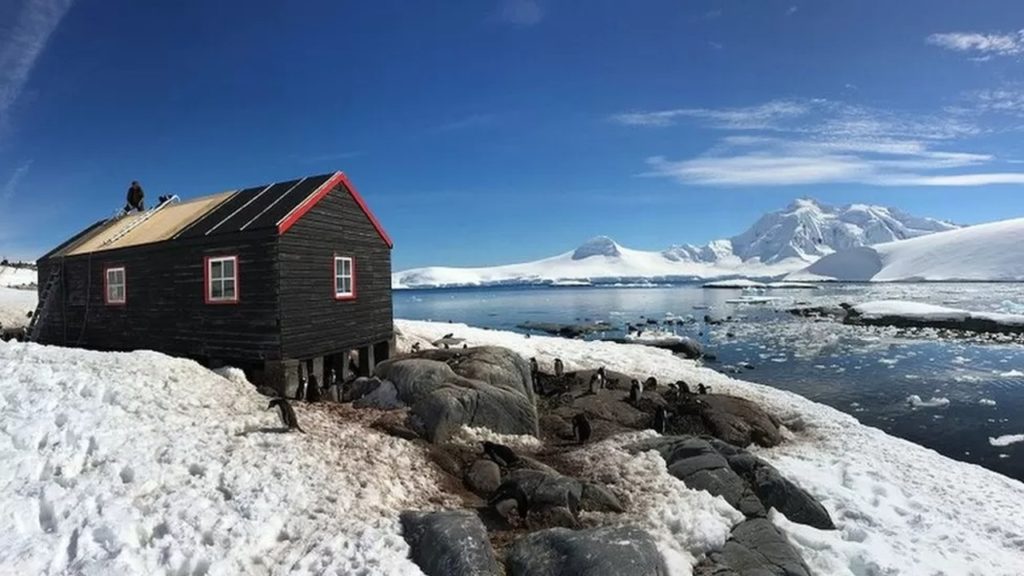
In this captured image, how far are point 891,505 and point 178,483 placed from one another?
13.4 m

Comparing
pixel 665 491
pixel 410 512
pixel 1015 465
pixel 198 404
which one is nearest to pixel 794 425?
pixel 1015 465

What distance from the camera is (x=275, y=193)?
60.7 feet

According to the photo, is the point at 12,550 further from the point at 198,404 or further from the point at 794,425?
the point at 794,425

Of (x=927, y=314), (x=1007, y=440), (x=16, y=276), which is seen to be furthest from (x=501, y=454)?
(x=16, y=276)

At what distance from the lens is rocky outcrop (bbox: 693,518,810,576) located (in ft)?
30.5

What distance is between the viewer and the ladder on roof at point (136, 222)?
20625mm

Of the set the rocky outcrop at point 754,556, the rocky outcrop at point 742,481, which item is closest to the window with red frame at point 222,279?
the rocky outcrop at point 742,481

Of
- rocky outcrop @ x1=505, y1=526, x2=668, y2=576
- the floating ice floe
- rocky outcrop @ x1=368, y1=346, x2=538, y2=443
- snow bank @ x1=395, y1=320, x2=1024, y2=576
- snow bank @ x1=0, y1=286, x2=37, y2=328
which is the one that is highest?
snow bank @ x1=0, y1=286, x2=37, y2=328

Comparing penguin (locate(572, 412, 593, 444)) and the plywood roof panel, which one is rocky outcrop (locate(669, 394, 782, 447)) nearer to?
penguin (locate(572, 412, 593, 444))

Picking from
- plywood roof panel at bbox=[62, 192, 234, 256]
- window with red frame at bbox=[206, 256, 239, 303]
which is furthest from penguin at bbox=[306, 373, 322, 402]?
plywood roof panel at bbox=[62, 192, 234, 256]

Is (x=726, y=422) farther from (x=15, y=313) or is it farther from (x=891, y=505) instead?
(x=15, y=313)

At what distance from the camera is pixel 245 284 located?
16.4 meters

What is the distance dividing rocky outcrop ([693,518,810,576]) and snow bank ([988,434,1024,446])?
1411cm

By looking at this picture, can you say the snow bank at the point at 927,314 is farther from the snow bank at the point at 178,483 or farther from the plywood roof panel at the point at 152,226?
the plywood roof panel at the point at 152,226
